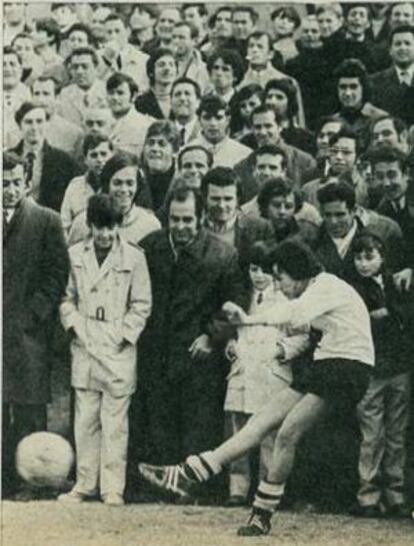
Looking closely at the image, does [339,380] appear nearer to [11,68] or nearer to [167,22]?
[167,22]

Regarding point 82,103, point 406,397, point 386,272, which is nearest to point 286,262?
point 386,272

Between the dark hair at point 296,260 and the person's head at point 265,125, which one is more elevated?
the person's head at point 265,125

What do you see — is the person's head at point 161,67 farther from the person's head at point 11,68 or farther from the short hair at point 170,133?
the person's head at point 11,68

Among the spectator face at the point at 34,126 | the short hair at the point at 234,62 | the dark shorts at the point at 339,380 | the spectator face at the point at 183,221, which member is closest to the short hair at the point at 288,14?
the short hair at the point at 234,62

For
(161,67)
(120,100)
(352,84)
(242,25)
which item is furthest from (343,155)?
(120,100)

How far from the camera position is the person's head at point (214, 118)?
430 centimetres

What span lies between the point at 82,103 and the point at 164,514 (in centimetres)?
166

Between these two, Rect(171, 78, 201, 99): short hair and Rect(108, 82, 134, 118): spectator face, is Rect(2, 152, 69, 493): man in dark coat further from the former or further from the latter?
Rect(171, 78, 201, 99): short hair

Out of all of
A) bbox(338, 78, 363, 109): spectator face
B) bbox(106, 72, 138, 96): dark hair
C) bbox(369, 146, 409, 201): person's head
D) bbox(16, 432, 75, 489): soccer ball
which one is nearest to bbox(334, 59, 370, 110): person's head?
bbox(338, 78, 363, 109): spectator face

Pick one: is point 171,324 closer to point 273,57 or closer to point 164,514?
point 164,514

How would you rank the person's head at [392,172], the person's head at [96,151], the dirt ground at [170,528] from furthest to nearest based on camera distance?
the person's head at [96,151] < the person's head at [392,172] < the dirt ground at [170,528]

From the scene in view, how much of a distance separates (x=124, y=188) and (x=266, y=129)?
608mm

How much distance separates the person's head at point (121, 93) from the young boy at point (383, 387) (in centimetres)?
108

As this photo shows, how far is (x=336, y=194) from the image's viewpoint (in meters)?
4.21
